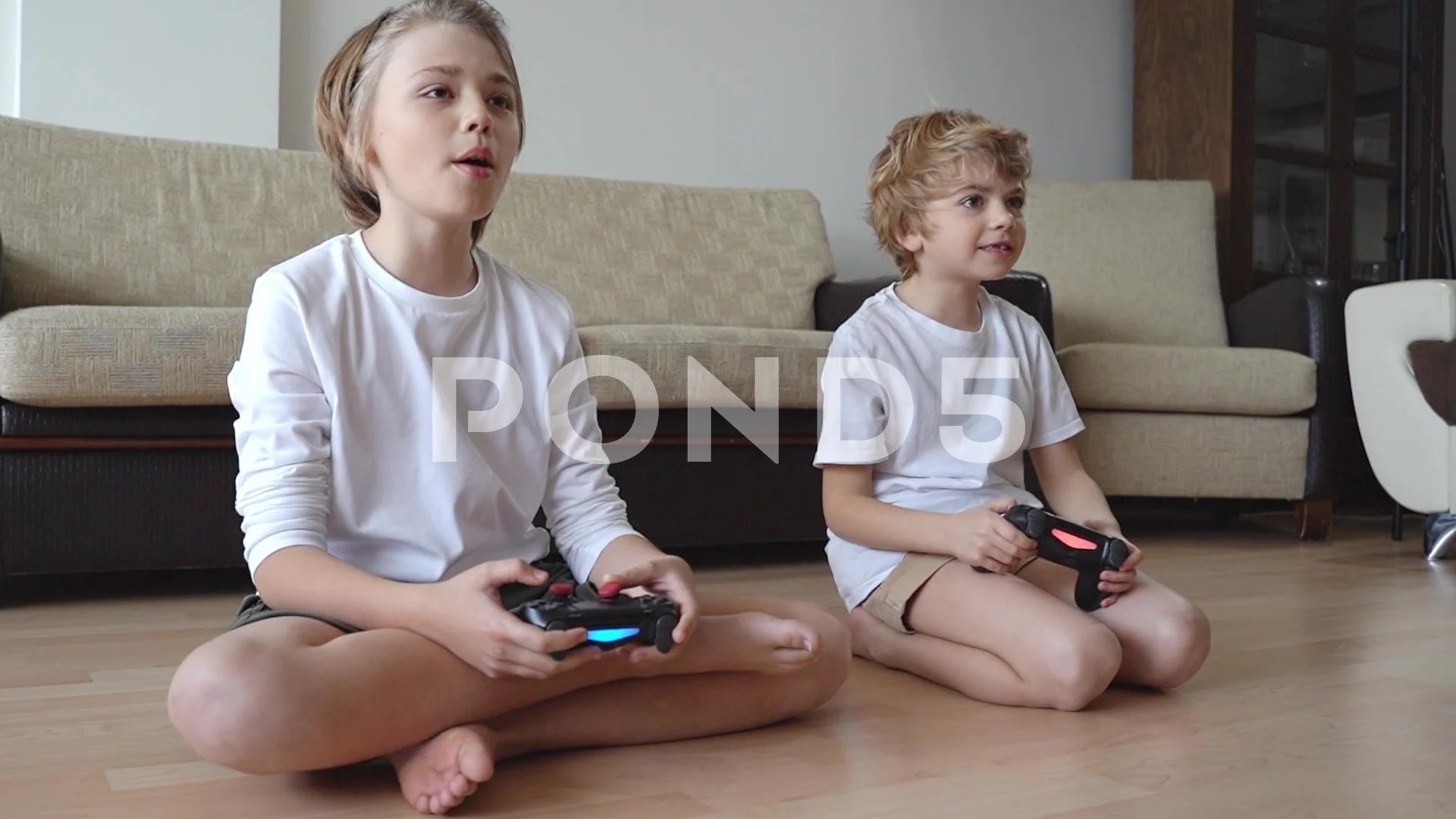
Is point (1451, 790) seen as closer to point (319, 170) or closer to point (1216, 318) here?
point (319, 170)

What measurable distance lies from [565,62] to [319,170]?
0.84 meters

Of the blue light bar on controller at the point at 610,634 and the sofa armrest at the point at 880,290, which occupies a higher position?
the sofa armrest at the point at 880,290

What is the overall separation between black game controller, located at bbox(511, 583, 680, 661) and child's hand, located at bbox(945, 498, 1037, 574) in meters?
0.46

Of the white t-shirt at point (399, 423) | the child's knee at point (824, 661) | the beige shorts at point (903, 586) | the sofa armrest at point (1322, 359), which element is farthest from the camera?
the sofa armrest at point (1322, 359)

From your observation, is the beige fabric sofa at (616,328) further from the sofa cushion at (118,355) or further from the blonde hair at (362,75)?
the blonde hair at (362,75)

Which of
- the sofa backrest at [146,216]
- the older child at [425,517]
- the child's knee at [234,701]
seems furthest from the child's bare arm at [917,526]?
the sofa backrest at [146,216]

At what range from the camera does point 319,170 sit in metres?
2.56

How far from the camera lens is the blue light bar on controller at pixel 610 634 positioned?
3.15ft

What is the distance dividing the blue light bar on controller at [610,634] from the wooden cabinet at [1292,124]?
3.32 metres

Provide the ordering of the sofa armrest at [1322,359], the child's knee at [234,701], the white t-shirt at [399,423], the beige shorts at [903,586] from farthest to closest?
1. the sofa armrest at [1322,359]
2. the beige shorts at [903,586]
3. the white t-shirt at [399,423]
4. the child's knee at [234,701]

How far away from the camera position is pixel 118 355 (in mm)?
1856

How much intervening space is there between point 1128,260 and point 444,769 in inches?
115

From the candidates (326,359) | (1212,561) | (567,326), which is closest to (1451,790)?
(567,326)

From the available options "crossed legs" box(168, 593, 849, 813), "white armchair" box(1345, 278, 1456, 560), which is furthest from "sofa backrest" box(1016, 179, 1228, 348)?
"crossed legs" box(168, 593, 849, 813)
